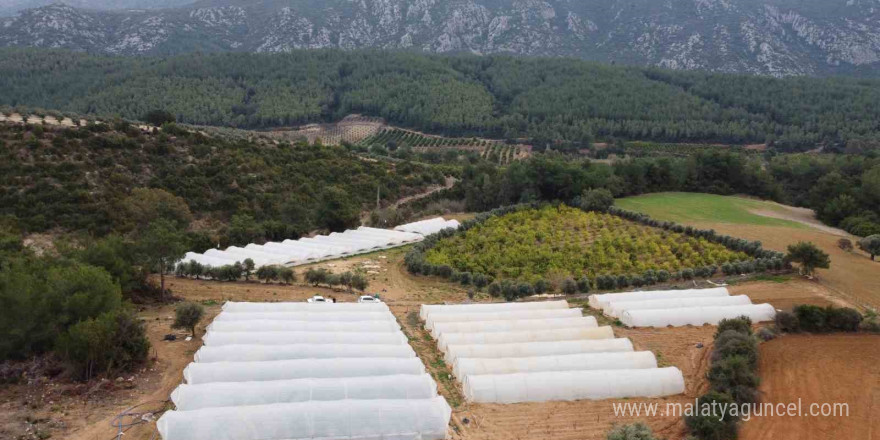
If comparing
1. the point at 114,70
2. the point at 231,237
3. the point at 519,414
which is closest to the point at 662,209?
the point at 231,237

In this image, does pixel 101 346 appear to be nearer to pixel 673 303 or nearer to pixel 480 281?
pixel 480 281

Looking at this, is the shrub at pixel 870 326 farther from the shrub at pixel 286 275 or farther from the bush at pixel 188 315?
the bush at pixel 188 315

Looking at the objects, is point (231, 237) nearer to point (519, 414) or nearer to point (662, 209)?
point (519, 414)

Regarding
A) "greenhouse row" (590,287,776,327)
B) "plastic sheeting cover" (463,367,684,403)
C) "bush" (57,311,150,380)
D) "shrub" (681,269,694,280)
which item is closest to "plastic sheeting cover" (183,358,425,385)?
"bush" (57,311,150,380)

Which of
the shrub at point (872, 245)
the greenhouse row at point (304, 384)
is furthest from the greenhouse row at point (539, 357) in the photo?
the shrub at point (872, 245)

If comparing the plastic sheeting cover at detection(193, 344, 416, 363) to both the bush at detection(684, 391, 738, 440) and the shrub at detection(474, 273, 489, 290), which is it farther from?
the shrub at detection(474, 273, 489, 290)

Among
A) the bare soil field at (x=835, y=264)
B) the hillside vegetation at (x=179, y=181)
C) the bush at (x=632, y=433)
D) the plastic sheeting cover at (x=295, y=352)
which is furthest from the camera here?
the hillside vegetation at (x=179, y=181)
